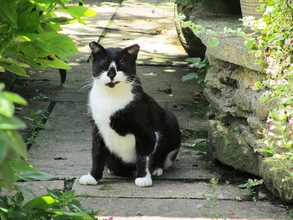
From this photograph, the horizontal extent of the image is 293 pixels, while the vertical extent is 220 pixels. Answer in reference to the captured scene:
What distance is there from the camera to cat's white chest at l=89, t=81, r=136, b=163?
14.5ft

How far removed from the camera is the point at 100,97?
451 cm

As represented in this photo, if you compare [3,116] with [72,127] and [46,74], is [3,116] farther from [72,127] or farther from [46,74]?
[46,74]

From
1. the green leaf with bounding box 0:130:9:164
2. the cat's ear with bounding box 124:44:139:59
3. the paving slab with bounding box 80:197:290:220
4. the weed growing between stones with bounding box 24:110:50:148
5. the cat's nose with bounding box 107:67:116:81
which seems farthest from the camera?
the weed growing between stones with bounding box 24:110:50:148

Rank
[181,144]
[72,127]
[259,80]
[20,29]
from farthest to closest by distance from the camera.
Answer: [72,127]
[181,144]
[259,80]
[20,29]

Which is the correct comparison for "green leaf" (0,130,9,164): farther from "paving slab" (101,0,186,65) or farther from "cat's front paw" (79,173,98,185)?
"paving slab" (101,0,186,65)

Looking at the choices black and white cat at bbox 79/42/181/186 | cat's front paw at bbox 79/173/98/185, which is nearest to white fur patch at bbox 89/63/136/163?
black and white cat at bbox 79/42/181/186

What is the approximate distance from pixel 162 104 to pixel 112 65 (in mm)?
1923

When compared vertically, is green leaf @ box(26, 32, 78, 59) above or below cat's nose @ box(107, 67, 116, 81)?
above

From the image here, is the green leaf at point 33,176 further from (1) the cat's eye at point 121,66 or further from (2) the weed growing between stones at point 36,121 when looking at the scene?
(2) the weed growing between stones at point 36,121

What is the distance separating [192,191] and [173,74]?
3.08 metres

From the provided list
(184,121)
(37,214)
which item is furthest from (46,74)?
(37,214)

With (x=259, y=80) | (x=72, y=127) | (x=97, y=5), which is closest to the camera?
(x=259, y=80)

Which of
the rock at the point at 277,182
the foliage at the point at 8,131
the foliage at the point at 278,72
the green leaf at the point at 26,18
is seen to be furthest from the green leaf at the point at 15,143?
the rock at the point at 277,182

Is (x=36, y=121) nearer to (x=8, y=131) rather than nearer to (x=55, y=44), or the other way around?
(x=55, y=44)
